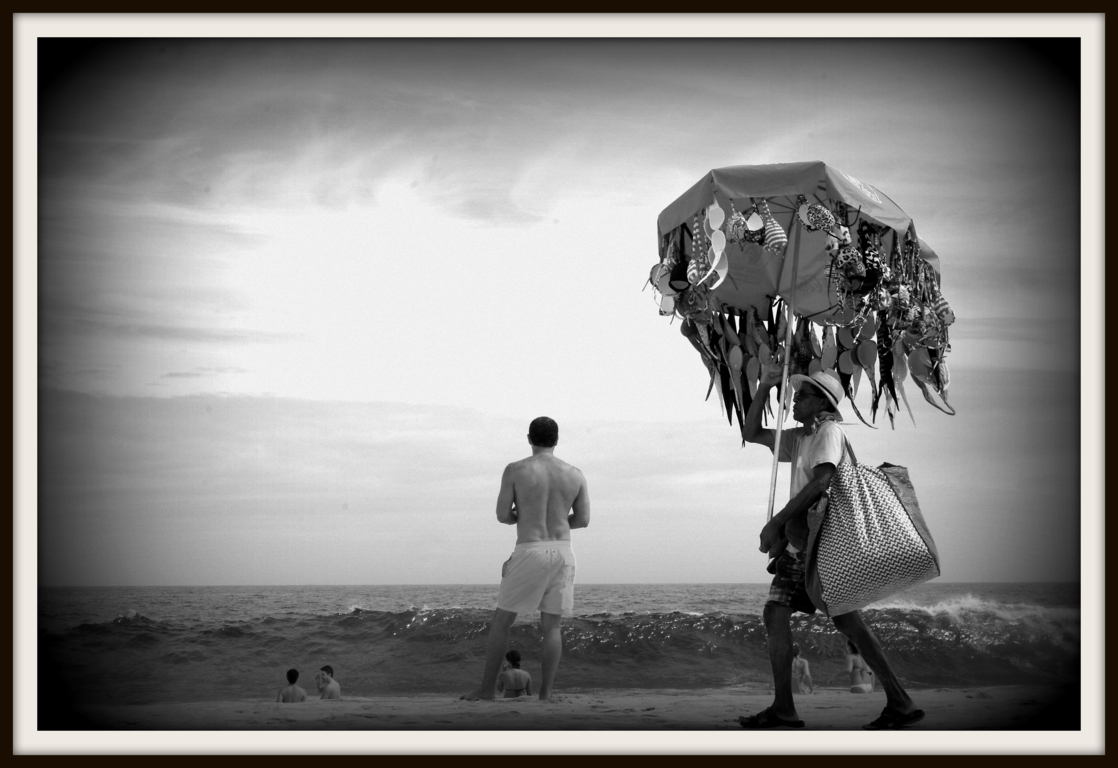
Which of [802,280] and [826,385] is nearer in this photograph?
[826,385]

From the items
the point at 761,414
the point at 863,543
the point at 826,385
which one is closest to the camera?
the point at 863,543

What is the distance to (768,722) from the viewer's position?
15.6 ft

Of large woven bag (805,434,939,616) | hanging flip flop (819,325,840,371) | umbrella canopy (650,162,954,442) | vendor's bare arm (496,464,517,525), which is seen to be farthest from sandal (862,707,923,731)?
vendor's bare arm (496,464,517,525)

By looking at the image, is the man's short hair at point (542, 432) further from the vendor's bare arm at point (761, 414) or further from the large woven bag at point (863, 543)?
the large woven bag at point (863, 543)

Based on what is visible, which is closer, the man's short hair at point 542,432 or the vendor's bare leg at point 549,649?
the vendor's bare leg at point 549,649

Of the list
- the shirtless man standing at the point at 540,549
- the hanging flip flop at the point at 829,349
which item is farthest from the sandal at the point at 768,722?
the hanging flip flop at the point at 829,349

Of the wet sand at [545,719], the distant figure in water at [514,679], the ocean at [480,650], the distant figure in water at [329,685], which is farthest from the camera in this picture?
the ocean at [480,650]

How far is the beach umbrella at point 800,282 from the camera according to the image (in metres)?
→ 4.81

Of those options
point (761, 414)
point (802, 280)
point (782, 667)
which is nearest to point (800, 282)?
point (802, 280)

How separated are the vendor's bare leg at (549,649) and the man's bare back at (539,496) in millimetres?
438

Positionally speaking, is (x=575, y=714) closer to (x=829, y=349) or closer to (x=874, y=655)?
(x=874, y=655)

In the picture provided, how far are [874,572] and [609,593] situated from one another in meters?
48.5

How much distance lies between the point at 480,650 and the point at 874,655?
1473 cm

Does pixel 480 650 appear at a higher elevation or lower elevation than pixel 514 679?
lower
